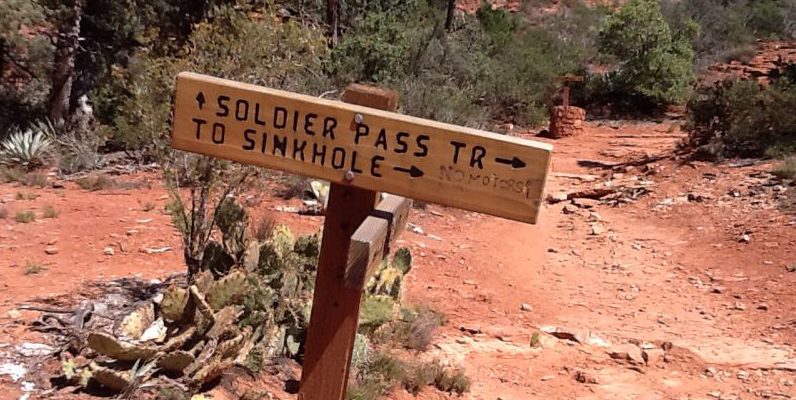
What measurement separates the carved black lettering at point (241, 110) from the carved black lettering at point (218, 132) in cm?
6

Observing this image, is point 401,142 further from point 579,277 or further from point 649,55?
point 649,55

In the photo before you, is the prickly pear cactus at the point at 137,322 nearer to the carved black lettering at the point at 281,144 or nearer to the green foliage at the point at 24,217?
the carved black lettering at the point at 281,144

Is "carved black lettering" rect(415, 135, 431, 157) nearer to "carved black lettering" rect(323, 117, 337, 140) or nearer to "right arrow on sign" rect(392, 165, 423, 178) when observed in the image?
"right arrow on sign" rect(392, 165, 423, 178)

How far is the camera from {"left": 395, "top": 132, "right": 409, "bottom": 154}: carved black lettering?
2301 millimetres

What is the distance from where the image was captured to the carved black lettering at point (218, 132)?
2428mm

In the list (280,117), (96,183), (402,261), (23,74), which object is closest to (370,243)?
(280,117)

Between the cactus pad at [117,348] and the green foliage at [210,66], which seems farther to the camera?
the green foliage at [210,66]

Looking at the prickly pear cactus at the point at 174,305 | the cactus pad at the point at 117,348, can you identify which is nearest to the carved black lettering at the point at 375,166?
the cactus pad at the point at 117,348

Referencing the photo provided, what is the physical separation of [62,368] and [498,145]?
2.79 metres

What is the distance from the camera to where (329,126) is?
235 centimetres

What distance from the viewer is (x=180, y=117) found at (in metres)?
2.45

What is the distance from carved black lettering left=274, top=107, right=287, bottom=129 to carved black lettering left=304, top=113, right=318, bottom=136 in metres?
0.06

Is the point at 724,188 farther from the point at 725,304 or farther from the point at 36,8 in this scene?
the point at 36,8

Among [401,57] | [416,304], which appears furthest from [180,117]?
[401,57]
